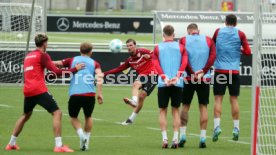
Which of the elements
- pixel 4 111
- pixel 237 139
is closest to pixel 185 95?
pixel 237 139

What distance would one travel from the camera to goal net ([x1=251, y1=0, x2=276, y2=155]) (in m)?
12.6

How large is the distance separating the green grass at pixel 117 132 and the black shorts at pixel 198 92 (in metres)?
0.79

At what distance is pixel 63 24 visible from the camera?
52.0 m

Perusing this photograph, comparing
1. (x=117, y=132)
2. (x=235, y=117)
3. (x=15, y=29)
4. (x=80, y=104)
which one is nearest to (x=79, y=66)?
(x=80, y=104)

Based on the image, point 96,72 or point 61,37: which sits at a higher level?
point 61,37

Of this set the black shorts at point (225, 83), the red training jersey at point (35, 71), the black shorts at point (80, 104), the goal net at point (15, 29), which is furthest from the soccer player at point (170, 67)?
the goal net at point (15, 29)

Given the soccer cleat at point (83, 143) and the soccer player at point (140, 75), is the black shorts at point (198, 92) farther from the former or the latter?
the soccer player at point (140, 75)

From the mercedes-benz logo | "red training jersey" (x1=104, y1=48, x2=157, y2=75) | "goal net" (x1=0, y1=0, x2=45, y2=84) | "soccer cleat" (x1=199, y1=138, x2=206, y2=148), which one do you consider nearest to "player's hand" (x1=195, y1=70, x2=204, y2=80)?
"soccer cleat" (x1=199, y1=138, x2=206, y2=148)

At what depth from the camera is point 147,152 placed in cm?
1510

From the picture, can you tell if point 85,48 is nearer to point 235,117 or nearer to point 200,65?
point 200,65

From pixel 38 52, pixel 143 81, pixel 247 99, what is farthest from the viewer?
pixel 247 99

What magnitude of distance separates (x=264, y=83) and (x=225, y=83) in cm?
234

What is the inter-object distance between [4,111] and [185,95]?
6.74m

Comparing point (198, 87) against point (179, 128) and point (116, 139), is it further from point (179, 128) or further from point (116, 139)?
point (116, 139)
